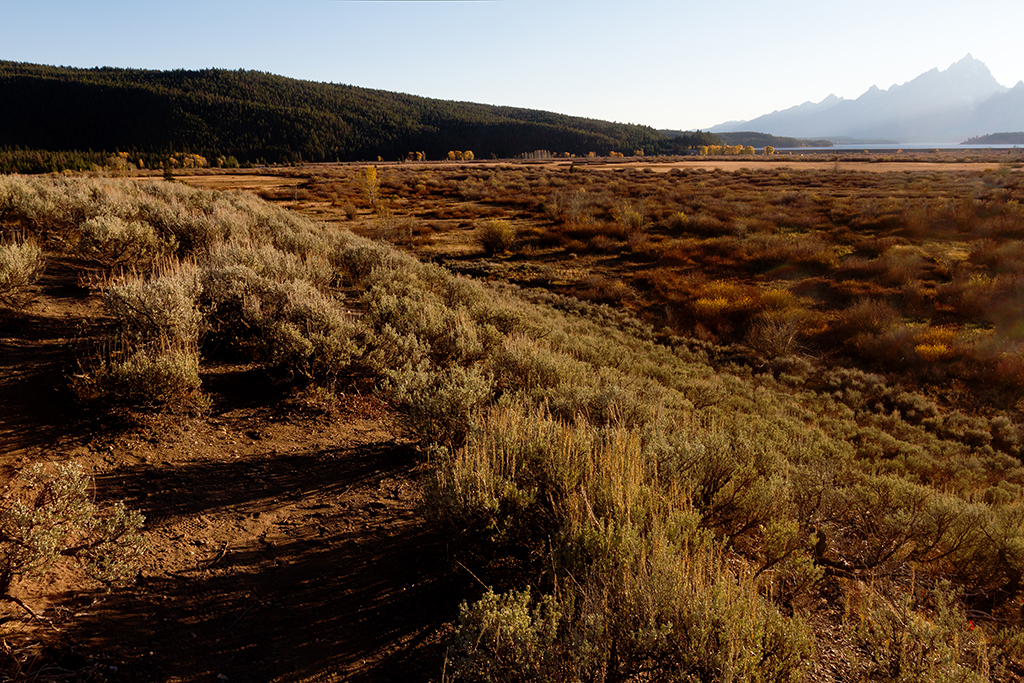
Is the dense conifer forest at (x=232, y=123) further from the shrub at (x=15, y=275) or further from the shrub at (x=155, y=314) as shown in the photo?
the shrub at (x=155, y=314)

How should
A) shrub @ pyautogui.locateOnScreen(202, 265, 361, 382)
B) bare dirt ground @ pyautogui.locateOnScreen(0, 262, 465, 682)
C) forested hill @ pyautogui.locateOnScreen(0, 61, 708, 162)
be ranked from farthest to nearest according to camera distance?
forested hill @ pyautogui.locateOnScreen(0, 61, 708, 162)
shrub @ pyautogui.locateOnScreen(202, 265, 361, 382)
bare dirt ground @ pyautogui.locateOnScreen(0, 262, 465, 682)

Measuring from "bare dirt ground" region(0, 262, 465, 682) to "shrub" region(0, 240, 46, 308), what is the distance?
716 mm

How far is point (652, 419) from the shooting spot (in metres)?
5.38

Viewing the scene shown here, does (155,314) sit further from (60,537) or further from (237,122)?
(237,122)

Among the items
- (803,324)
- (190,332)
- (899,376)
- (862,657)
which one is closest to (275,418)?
(190,332)

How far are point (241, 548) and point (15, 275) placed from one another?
540 centimetres

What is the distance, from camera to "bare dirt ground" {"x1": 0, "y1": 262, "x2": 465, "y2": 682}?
2451mm

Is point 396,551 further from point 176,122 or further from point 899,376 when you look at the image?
point 176,122

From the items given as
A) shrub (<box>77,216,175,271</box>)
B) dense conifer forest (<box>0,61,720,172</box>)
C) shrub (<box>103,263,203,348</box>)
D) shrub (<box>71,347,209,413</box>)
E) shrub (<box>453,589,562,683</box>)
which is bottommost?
shrub (<box>453,589,562,683</box>)

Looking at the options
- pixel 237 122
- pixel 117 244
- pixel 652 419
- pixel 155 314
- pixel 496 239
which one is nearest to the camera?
pixel 155 314

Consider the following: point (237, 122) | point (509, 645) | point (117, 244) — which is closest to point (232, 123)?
point (237, 122)

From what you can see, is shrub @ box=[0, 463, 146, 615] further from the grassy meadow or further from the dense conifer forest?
the dense conifer forest

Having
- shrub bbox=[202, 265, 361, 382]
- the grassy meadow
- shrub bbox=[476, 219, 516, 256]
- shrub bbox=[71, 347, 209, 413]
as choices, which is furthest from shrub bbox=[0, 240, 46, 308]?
shrub bbox=[476, 219, 516, 256]

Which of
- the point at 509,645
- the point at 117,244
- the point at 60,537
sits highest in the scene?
the point at 117,244
